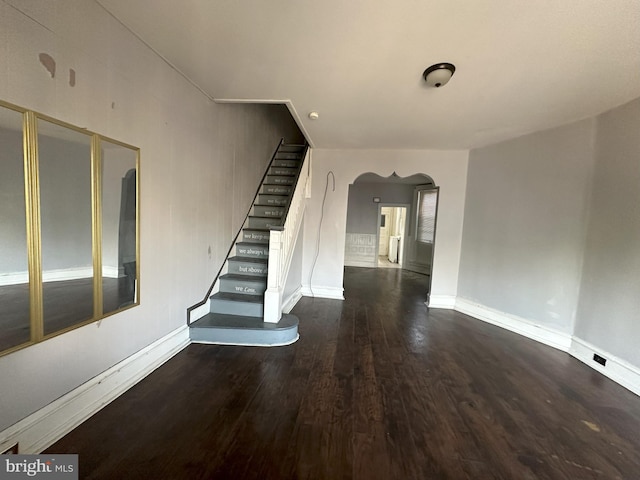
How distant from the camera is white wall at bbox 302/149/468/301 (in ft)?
14.7

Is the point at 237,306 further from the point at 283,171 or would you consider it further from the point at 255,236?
the point at 283,171

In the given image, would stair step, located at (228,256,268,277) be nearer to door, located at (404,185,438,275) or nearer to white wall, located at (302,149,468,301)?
white wall, located at (302,149,468,301)

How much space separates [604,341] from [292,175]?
16.0 ft

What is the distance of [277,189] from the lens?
498 cm

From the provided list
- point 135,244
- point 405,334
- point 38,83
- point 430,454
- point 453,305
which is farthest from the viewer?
point 453,305

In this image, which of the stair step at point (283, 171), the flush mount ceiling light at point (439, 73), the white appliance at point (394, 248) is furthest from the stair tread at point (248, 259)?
the white appliance at point (394, 248)

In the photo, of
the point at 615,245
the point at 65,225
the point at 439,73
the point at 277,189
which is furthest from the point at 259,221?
the point at 615,245

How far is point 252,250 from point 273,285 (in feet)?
3.21

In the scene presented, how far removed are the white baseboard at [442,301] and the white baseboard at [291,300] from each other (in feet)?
7.44

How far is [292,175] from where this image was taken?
17.4 ft

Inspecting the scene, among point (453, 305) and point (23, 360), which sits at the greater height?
point (23, 360)

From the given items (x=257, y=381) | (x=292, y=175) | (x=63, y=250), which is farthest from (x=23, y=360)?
(x=292, y=175)

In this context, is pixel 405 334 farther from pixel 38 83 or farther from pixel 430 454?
pixel 38 83

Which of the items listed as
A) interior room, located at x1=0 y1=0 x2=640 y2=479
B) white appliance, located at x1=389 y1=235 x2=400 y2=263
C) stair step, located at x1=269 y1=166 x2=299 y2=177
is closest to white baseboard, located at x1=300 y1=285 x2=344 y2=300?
interior room, located at x1=0 y1=0 x2=640 y2=479
